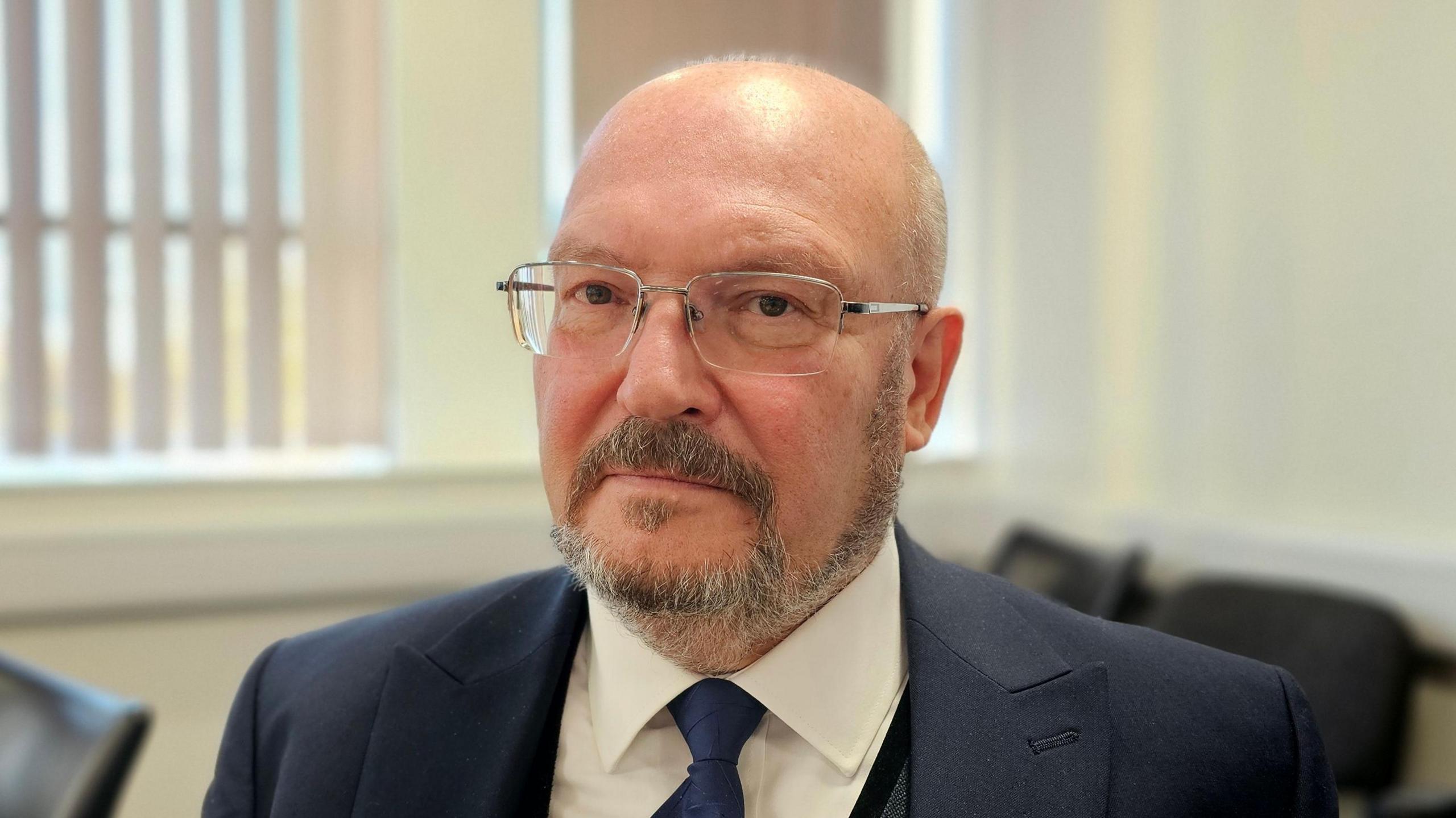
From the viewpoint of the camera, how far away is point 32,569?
2.77 meters

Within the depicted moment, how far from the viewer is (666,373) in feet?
3.53

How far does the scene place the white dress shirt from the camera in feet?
3.77

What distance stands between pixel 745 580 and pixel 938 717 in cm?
26

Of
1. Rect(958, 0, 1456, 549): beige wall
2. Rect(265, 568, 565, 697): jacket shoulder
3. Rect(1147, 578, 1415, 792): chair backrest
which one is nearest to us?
Rect(265, 568, 565, 697): jacket shoulder

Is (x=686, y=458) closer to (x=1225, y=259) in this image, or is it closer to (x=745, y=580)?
(x=745, y=580)

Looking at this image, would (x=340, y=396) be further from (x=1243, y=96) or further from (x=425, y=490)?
(x=1243, y=96)

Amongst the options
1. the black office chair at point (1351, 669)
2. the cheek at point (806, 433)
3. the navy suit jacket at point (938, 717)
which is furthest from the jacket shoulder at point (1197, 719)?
the black office chair at point (1351, 669)

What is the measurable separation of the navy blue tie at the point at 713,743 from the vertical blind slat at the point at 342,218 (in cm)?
231

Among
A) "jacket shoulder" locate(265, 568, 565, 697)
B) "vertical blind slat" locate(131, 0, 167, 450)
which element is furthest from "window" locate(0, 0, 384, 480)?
"jacket shoulder" locate(265, 568, 565, 697)

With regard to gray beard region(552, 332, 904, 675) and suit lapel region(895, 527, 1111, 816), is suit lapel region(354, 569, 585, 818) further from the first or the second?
suit lapel region(895, 527, 1111, 816)

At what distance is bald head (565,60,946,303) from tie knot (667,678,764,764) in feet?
1.46

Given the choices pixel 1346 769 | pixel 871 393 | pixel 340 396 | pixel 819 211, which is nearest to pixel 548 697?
pixel 871 393

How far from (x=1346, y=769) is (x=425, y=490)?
228 cm

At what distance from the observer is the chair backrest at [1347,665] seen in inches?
86.1
